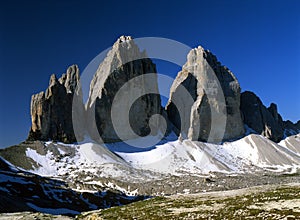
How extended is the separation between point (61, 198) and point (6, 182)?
822 inches

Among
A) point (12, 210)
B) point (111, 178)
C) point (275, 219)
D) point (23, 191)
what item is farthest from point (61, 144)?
point (275, 219)

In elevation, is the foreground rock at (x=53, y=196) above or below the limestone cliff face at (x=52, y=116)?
below

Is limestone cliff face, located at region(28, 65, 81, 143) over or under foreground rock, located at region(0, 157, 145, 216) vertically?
over

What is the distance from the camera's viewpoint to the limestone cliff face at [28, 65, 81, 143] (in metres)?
181

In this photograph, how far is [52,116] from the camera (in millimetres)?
183750

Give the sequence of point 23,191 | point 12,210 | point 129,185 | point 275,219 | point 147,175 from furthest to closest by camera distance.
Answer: point 147,175, point 129,185, point 23,191, point 12,210, point 275,219

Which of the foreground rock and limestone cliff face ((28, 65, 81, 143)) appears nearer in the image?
the foreground rock

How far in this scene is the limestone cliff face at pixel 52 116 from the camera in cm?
18088

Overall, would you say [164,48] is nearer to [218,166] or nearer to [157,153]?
[157,153]

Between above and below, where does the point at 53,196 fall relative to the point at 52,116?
below

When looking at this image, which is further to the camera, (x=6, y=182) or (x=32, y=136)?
(x=32, y=136)

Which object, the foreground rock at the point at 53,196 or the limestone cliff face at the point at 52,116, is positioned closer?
the foreground rock at the point at 53,196

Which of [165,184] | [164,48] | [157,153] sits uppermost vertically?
[164,48]

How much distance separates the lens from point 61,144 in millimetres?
178125
